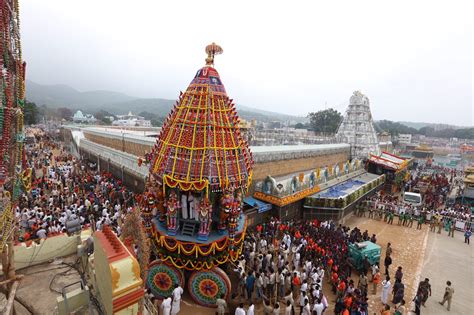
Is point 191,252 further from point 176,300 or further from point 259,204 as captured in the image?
point 259,204

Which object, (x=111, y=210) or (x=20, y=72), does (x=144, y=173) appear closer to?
(x=111, y=210)

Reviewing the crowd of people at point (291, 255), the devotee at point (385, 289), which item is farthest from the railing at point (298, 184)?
the devotee at point (385, 289)

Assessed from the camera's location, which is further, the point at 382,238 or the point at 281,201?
the point at 382,238

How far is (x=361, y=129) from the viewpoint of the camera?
32.3 metres

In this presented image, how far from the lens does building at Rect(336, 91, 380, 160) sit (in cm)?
3184

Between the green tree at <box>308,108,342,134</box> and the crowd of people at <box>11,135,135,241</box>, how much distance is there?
61.4m

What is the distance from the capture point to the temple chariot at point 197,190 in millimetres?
8688

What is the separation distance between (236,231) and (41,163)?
28.1 meters

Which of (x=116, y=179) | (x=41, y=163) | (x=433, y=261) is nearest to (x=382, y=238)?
(x=433, y=261)

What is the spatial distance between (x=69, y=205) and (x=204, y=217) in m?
12.1

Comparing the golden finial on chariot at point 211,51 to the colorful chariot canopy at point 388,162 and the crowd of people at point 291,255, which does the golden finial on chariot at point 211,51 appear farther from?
the colorful chariot canopy at point 388,162

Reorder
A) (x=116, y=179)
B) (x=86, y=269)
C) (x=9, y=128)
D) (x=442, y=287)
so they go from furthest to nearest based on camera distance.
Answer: (x=116, y=179) → (x=442, y=287) → (x=86, y=269) → (x=9, y=128)

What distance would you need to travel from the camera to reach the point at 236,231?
9492 millimetres

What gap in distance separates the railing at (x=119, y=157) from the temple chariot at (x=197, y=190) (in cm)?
928
